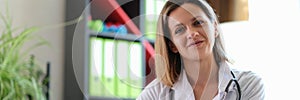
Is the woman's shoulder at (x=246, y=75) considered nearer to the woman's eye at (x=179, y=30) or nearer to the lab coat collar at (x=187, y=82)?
the lab coat collar at (x=187, y=82)

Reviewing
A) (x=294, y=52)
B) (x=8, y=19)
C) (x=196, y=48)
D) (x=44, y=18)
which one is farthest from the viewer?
(x=44, y=18)

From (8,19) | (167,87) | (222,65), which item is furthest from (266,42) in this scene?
(8,19)

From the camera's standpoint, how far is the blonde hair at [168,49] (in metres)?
0.93

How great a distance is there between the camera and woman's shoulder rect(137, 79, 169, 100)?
37.2 inches

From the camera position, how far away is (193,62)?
3.08 feet

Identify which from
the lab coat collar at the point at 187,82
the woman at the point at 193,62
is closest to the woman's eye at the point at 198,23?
the woman at the point at 193,62

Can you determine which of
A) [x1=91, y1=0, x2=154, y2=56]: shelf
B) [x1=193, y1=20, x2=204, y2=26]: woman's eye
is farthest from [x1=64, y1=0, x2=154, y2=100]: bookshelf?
[x1=193, y1=20, x2=204, y2=26]: woman's eye

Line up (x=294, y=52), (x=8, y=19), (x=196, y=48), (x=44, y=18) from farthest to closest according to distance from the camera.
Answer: (x=44, y=18) < (x=8, y=19) < (x=294, y=52) < (x=196, y=48)

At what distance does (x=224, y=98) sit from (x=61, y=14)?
146 centimetres

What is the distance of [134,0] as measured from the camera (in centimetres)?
117

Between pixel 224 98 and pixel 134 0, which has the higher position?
pixel 134 0

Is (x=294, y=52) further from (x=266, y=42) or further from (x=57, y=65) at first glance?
(x=57, y=65)

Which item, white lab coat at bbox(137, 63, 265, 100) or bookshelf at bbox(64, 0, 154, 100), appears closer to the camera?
white lab coat at bbox(137, 63, 265, 100)

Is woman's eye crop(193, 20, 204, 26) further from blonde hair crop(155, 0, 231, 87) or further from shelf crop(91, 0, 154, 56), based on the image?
shelf crop(91, 0, 154, 56)
